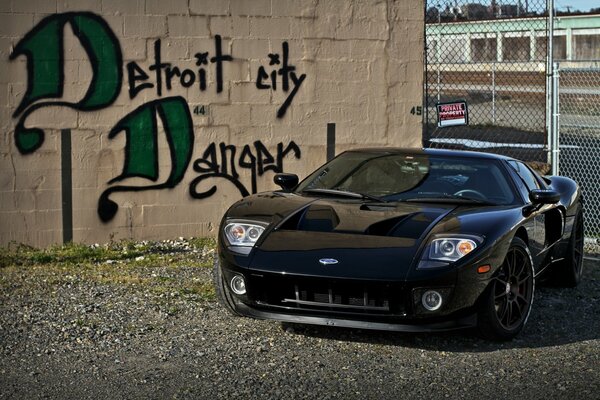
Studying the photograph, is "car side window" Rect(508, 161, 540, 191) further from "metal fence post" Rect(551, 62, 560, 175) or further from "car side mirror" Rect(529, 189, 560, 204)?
"metal fence post" Rect(551, 62, 560, 175)

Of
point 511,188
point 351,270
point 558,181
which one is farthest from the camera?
point 558,181

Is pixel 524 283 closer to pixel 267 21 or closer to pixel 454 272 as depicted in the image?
pixel 454 272

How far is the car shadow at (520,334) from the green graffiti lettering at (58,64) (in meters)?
4.25

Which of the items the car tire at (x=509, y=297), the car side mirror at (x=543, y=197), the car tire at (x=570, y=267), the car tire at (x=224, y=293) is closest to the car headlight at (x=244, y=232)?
the car tire at (x=224, y=293)

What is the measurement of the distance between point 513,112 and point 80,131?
17.8 m

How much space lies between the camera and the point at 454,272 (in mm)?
6066

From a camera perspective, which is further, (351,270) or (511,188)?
(511,188)

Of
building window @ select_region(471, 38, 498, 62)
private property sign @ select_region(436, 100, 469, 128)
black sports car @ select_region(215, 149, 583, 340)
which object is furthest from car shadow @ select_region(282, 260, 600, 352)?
building window @ select_region(471, 38, 498, 62)

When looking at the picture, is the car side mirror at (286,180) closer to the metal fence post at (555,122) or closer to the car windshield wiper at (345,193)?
the car windshield wiper at (345,193)

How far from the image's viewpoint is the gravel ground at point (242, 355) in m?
5.36

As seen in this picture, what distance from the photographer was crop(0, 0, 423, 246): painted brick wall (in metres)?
9.85

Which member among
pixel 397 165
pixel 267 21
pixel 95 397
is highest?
pixel 267 21

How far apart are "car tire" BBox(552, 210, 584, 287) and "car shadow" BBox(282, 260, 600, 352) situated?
0.65 m

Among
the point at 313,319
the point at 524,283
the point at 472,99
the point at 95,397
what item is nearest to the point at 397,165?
the point at 524,283
